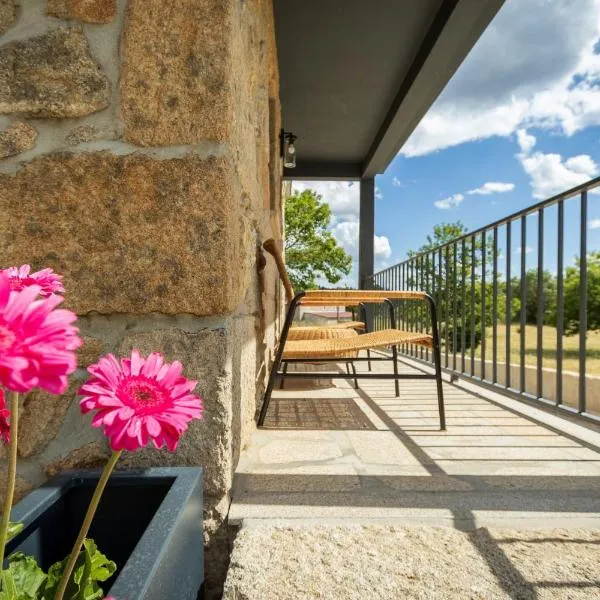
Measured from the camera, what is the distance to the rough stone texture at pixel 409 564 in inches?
33.6

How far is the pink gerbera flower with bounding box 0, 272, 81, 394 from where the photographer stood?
0.93 feet

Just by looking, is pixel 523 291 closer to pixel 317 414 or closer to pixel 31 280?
pixel 317 414

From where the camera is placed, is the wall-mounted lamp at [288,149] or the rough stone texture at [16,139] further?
the wall-mounted lamp at [288,149]

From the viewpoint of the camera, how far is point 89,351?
1.08 m

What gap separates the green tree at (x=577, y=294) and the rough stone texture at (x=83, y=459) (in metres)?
10.4

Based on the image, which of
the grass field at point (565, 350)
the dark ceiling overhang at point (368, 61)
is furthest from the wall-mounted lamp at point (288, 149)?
the grass field at point (565, 350)

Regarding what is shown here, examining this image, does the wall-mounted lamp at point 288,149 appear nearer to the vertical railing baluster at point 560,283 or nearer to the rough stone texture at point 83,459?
the vertical railing baluster at point 560,283

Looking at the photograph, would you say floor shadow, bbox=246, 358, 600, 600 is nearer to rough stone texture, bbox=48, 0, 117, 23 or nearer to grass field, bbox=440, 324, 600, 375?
rough stone texture, bbox=48, 0, 117, 23

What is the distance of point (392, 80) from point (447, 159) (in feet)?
165

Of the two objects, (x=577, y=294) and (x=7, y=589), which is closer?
(x=7, y=589)

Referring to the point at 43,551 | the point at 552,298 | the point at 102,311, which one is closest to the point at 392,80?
the point at 102,311

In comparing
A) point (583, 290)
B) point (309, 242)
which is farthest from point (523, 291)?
point (309, 242)

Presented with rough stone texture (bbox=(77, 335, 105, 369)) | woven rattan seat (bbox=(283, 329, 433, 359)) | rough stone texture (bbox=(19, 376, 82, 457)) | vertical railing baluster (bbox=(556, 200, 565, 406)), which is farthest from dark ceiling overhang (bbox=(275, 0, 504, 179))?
rough stone texture (bbox=(19, 376, 82, 457))

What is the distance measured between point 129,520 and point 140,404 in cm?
64
